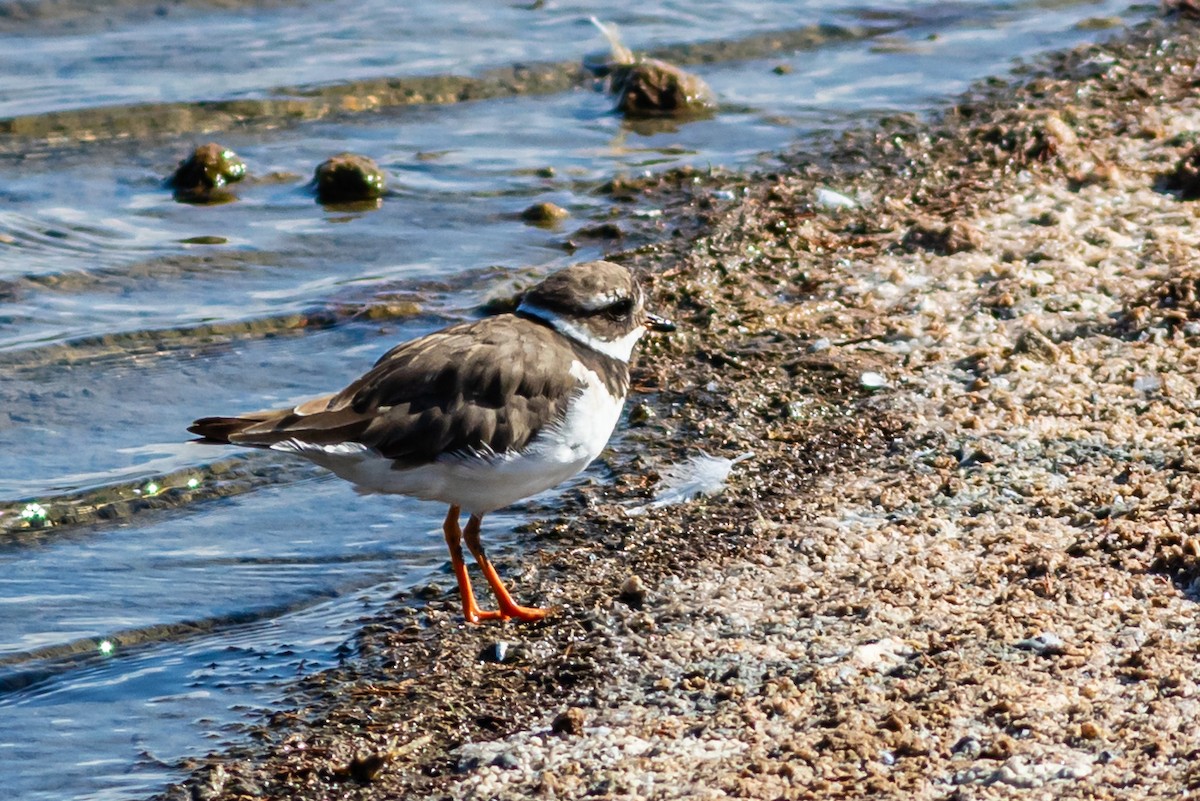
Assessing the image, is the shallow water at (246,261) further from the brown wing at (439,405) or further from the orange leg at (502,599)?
the brown wing at (439,405)

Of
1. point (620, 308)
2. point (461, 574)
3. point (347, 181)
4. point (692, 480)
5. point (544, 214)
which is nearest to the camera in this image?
point (461, 574)

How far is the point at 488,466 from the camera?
4.92m

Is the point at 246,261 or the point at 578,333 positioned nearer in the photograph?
the point at 578,333

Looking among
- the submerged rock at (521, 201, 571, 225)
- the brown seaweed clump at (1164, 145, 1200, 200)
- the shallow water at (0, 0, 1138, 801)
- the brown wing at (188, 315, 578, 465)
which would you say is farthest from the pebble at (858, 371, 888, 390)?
the submerged rock at (521, 201, 571, 225)

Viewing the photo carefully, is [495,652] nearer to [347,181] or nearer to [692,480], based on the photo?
[692,480]

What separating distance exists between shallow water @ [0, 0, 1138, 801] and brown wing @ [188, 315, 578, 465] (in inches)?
30.4

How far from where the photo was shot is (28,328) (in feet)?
24.9

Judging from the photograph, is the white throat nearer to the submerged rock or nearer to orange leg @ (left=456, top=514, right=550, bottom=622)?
orange leg @ (left=456, top=514, right=550, bottom=622)

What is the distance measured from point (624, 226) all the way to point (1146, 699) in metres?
Answer: 5.16

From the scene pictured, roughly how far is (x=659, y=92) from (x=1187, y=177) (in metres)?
4.01

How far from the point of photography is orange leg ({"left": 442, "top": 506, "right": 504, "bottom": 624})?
200 inches

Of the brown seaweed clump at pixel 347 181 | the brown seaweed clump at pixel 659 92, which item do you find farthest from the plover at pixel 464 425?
the brown seaweed clump at pixel 659 92

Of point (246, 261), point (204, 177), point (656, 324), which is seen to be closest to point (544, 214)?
point (246, 261)

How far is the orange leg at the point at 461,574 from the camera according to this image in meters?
5.07
